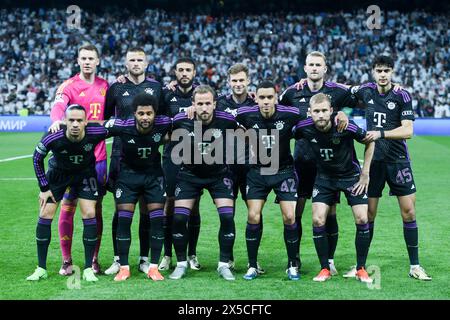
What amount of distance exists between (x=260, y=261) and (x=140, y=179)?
1.82 m

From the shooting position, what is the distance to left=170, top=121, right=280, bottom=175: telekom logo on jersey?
26.5 ft

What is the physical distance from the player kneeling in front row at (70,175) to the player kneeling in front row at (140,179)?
0.83 feet

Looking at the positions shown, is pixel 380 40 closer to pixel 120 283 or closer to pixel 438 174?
pixel 438 174

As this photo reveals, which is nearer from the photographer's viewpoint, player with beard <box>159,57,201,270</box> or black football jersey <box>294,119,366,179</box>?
black football jersey <box>294,119,366,179</box>

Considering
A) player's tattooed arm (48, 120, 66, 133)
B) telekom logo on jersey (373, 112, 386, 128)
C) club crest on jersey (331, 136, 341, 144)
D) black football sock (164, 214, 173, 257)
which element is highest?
telekom logo on jersey (373, 112, 386, 128)

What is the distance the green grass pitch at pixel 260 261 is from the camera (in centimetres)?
711

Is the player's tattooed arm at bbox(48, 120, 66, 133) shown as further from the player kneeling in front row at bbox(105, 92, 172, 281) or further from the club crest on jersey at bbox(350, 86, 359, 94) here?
the club crest on jersey at bbox(350, 86, 359, 94)

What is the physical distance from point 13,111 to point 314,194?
1090 inches

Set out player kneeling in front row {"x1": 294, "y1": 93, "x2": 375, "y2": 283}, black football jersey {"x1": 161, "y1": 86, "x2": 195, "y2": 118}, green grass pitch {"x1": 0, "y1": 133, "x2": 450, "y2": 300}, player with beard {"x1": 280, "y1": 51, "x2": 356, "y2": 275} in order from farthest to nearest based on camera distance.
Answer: black football jersey {"x1": 161, "y1": 86, "x2": 195, "y2": 118}, player with beard {"x1": 280, "y1": 51, "x2": 356, "y2": 275}, player kneeling in front row {"x1": 294, "y1": 93, "x2": 375, "y2": 283}, green grass pitch {"x1": 0, "y1": 133, "x2": 450, "y2": 300}

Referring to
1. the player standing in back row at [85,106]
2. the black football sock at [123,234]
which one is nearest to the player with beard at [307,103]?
the black football sock at [123,234]

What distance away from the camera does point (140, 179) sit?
26.1ft

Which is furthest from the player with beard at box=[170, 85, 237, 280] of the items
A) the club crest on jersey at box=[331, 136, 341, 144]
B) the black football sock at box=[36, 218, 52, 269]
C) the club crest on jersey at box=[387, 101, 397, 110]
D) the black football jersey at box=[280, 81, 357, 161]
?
the club crest on jersey at box=[387, 101, 397, 110]

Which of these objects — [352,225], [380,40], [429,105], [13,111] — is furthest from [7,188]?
[380,40]

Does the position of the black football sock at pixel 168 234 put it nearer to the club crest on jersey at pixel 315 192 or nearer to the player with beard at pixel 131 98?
the player with beard at pixel 131 98
